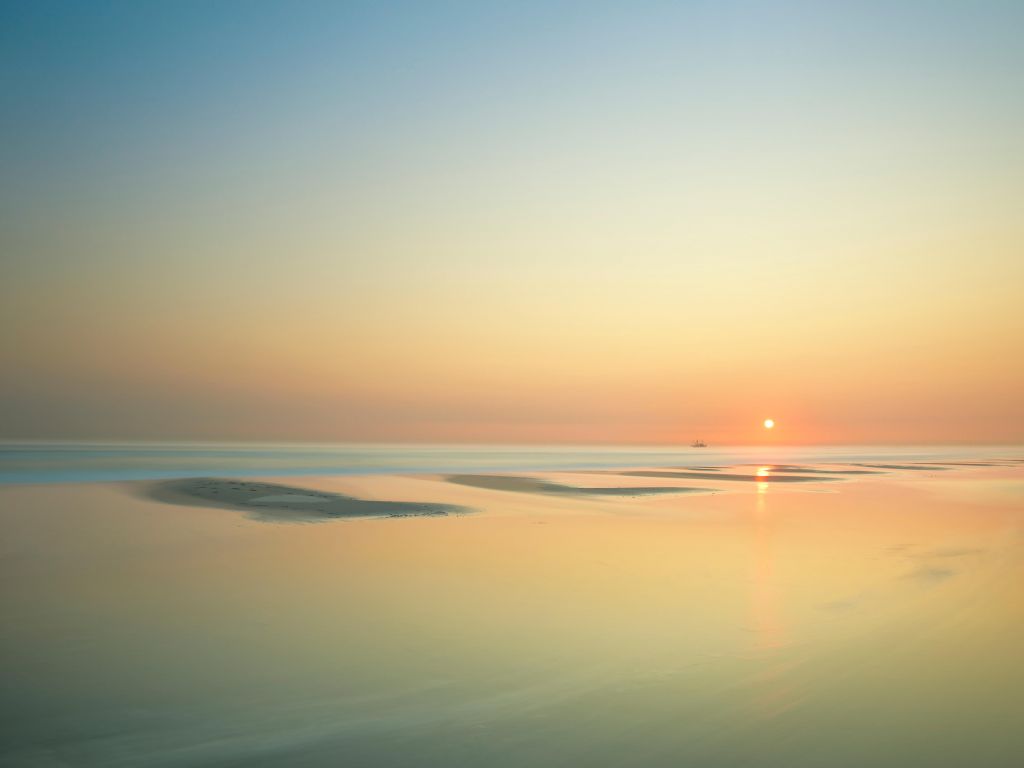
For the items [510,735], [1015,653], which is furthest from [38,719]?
[1015,653]

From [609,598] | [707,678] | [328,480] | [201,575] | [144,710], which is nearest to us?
[144,710]

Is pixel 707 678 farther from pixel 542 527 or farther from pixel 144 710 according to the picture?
pixel 542 527

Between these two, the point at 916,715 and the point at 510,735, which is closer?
the point at 510,735

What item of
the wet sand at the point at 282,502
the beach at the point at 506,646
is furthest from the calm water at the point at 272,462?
the beach at the point at 506,646

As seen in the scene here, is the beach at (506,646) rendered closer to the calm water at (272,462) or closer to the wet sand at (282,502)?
the wet sand at (282,502)

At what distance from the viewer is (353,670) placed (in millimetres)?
7969

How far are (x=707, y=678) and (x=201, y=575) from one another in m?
8.94

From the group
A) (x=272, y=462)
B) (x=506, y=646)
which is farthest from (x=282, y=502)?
(x=272, y=462)

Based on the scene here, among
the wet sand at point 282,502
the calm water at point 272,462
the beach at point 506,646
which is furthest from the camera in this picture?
the calm water at point 272,462

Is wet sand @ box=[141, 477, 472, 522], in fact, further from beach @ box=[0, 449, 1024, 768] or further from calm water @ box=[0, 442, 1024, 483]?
calm water @ box=[0, 442, 1024, 483]

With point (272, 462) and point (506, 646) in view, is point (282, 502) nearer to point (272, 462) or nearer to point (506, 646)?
point (506, 646)

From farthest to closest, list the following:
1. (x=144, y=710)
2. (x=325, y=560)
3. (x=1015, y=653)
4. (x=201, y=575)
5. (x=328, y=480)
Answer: (x=328, y=480) < (x=325, y=560) < (x=201, y=575) < (x=1015, y=653) < (x=144, y=710)

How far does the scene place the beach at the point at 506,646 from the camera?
20.2 feet

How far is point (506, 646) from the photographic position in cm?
896
